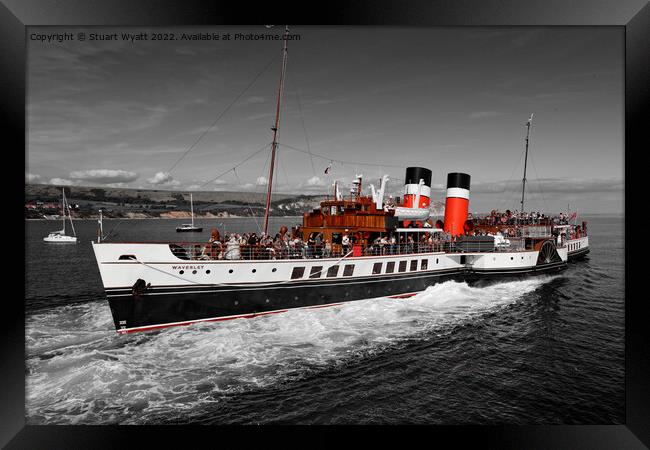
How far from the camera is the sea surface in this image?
815 centimetres

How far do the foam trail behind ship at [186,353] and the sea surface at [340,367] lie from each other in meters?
0.04

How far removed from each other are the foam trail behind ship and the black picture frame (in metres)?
2.83

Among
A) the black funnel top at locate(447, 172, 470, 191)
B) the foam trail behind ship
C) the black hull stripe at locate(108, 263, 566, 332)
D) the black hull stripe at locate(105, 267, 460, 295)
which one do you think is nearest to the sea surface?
the foam trail behind ship

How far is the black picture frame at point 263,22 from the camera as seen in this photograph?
4.99m

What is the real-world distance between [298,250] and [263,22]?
1149 centimetres

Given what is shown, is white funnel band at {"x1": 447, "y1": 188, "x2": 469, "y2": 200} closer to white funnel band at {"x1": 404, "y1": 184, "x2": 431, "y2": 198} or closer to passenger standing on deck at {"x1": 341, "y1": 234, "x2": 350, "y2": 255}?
white funnel band at {"x1": 404, "y1": 184, "x2": 431, "y2": 198}

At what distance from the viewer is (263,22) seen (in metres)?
5.02

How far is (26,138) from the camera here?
17.4 ft

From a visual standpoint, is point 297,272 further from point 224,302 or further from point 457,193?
point 457,193

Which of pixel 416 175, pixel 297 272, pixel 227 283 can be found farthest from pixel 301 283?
pixel 416 175

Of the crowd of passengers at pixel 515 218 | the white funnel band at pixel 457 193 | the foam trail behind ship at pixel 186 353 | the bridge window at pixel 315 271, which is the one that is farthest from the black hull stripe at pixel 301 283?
the crowd of passengers at pixel 515 218

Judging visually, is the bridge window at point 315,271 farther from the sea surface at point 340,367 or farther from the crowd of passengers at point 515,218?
the crowd of passengers at point 515,218

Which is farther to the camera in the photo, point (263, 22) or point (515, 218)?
point (515, 218)
